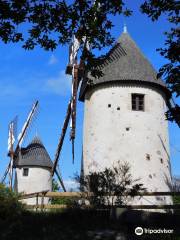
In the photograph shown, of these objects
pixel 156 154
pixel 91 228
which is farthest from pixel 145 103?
pixel 91 228

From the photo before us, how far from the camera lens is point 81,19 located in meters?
8.69

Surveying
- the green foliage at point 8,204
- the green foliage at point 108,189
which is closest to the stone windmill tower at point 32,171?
the green foliage at point 8,204

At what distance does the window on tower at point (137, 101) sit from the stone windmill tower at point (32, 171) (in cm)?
1591

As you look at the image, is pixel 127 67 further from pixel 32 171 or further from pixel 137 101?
pixel 32 171

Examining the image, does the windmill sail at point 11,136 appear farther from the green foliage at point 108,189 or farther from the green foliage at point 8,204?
the green foliage at point 108,189

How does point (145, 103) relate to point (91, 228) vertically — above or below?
above

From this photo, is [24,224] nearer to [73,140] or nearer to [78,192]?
[78,192]

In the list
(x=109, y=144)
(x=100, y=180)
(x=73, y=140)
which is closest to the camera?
(x=100, y=180)

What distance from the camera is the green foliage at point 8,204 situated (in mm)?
12984

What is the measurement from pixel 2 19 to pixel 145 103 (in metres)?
12.5

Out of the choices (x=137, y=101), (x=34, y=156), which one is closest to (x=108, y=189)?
(x=137, y=101)

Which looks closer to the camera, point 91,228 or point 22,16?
point 22,16
